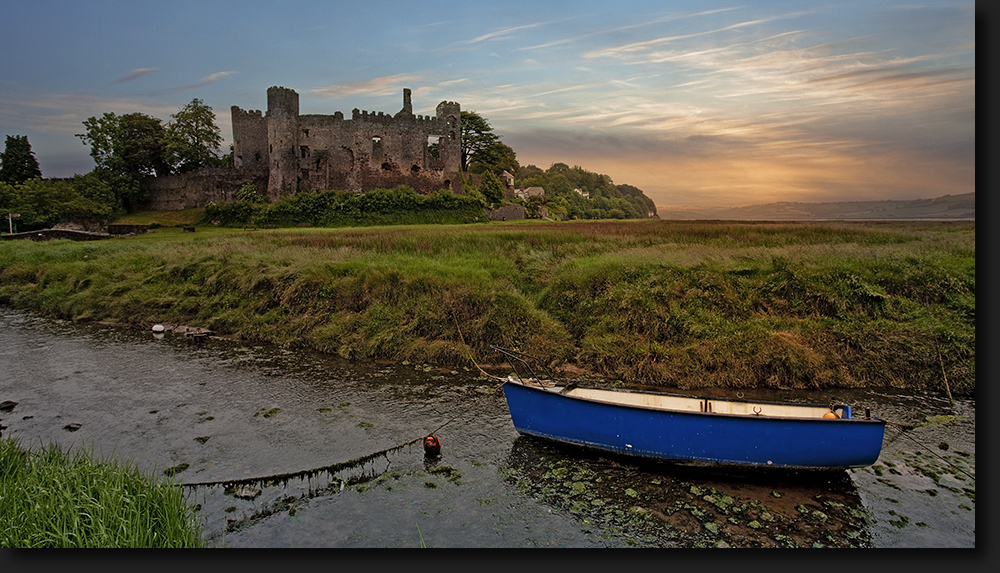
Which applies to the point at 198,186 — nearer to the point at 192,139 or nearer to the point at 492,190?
the point at 192,139

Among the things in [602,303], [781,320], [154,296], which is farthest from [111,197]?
[781,320]

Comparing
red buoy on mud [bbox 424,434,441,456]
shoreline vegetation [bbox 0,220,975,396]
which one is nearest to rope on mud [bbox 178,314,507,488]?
red buoy on mud [bbox 424,434,441,456]

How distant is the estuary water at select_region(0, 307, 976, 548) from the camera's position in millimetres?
7023

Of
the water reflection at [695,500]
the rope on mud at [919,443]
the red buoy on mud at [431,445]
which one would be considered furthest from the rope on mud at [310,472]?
the rope on mud at [919,443]

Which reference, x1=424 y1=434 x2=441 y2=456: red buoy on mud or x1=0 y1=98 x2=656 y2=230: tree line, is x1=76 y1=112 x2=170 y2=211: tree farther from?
x1=424 y1=434 x2=441 y2=456: red buoy on mud

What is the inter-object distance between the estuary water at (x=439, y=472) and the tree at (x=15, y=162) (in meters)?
41.0

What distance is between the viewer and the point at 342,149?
151 ft

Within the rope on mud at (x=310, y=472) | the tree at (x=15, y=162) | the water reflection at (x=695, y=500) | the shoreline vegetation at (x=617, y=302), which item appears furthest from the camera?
the tree at (x=15, y=162)

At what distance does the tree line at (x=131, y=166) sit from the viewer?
37.1 meters

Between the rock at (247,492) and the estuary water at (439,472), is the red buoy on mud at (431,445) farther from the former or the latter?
the rock at (247,492)

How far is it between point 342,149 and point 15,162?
2537 centimetres

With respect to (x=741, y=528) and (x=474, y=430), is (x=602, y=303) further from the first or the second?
(x=741, y=528)

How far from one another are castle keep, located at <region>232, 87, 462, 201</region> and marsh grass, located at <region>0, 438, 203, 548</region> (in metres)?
39.7

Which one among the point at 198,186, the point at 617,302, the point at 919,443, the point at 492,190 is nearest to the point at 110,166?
the point at 198,186
